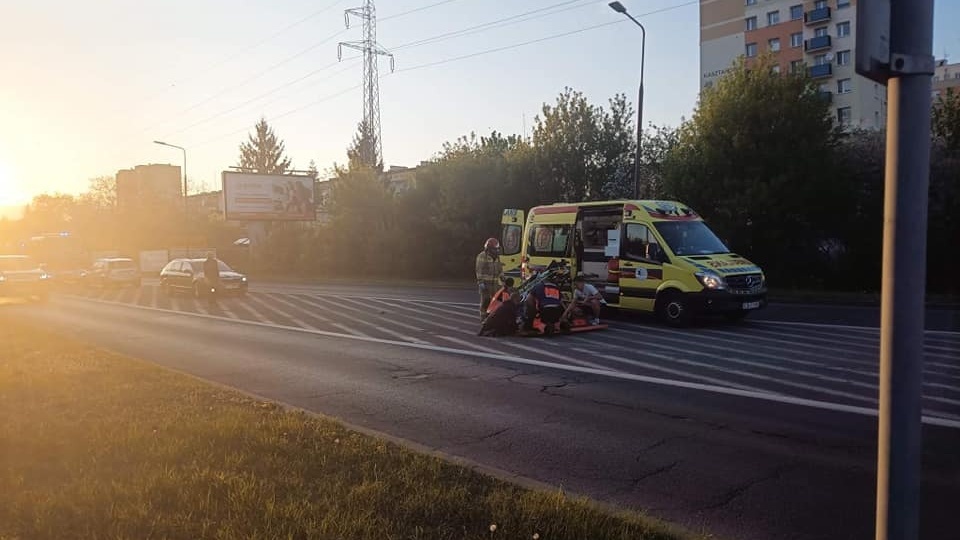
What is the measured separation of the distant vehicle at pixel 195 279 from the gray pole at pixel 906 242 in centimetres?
2590

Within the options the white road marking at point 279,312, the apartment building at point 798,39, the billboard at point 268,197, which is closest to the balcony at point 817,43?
the apartment building at point 798,39

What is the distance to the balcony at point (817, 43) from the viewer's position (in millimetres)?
64500

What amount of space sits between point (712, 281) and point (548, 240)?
187 inches

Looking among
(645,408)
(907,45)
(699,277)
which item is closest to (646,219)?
(699,277)

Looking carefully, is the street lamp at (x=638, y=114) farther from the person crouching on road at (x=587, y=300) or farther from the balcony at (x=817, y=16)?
the balcony at (x=817, y=16)

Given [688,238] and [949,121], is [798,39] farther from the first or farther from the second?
[688,238]

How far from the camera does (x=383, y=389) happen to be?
900 centimetres

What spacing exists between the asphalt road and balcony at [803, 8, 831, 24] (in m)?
57.7

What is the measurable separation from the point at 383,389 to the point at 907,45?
25.0ft

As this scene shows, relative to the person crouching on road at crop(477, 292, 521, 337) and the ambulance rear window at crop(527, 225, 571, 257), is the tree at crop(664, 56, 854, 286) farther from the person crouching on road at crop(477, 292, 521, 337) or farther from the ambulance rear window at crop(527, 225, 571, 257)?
the person crouching on road at crop(477, 292, 521, 337)

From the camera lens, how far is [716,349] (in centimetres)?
1132

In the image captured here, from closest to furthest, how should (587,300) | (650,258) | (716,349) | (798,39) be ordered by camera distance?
(716,349)
(587,300)
(650,258)
(798,39)

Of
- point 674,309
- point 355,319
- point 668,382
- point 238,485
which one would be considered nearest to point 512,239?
point 355,319

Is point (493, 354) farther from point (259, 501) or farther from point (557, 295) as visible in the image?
point (259, 501)
